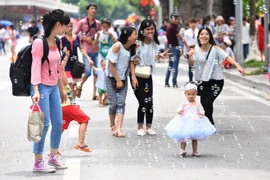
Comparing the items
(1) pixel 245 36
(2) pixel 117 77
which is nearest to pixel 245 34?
(1) pixel 245 36

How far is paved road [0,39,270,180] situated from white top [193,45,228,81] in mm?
822

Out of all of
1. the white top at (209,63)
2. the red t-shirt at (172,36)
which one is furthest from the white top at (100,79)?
the red t-shirt at (172,36)

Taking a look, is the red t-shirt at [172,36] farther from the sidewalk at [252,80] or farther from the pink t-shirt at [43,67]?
the pink t-shirt at [43,67]

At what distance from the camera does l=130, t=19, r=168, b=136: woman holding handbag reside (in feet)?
38.6

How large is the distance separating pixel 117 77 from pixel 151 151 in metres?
1.73

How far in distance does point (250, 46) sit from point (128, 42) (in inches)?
712

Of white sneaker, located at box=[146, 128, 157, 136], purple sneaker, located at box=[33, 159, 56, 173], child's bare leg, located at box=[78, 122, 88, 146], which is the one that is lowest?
white sneaker, located at box=[146, 128, 157, 136]

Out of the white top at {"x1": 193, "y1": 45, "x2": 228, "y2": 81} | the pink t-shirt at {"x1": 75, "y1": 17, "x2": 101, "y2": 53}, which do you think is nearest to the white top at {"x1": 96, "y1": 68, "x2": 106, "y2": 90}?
the pink t-shirt at {"x1": 75, "y1": 17, "x2": 101, "y2": 53}

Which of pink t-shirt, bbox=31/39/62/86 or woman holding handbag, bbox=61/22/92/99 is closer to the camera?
pink t-shirt, bbox=31/39/62/86

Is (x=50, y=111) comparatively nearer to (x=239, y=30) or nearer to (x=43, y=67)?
(x=43, y=67)

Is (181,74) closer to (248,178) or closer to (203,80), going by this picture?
(203,80)

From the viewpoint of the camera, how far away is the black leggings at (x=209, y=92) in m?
12.1

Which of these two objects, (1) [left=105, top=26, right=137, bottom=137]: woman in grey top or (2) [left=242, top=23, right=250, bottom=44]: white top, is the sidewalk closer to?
(2) [left=242, top=23, right=250, bottom=44]: white top

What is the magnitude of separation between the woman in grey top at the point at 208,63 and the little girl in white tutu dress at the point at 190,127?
6.29 ft
